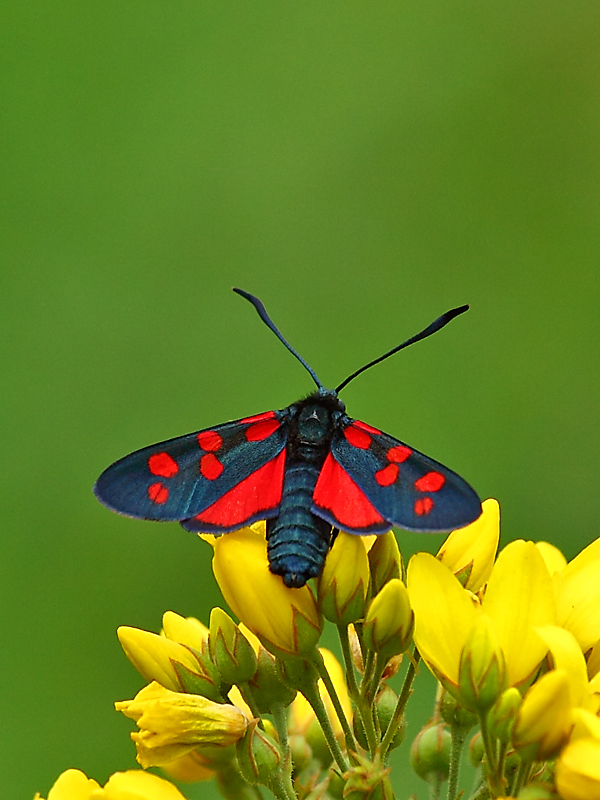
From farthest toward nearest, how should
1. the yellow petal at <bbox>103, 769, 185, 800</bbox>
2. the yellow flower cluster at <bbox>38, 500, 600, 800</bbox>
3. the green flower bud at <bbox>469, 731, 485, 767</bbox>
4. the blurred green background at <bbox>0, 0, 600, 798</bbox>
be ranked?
the blurred green background at <bbox>0, 0, 600, 798</bbox> → the green flower bud at <bbox>469, 731, 485, 767</bbox> → the yellow petal at <bbox>103, 769, 185, 800</bbox> → the yellow flower cluster at <bbox>38, 500, 600, 800</bbox>

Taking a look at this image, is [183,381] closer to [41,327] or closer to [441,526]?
[41,327]

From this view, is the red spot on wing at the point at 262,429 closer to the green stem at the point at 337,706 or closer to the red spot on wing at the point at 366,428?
the red spot on wing at the point at 366,428

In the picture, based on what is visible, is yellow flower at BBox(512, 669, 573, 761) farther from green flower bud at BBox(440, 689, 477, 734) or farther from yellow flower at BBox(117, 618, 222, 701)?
yellow flower at BBox(117, 618, 222, 701)

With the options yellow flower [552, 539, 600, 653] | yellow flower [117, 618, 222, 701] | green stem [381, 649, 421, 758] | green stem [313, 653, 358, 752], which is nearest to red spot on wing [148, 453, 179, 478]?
yellow flower [117, 618, 222, 701]

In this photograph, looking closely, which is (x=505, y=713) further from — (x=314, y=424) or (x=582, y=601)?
(x=314, y=424)

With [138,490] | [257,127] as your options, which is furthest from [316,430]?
[257,127]

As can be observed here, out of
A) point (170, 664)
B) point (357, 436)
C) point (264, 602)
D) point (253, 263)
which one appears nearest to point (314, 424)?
point (357, 436)

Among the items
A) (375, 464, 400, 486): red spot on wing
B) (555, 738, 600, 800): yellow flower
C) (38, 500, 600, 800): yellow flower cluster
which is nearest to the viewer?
(555, 738, 600, 800): yellow flower
